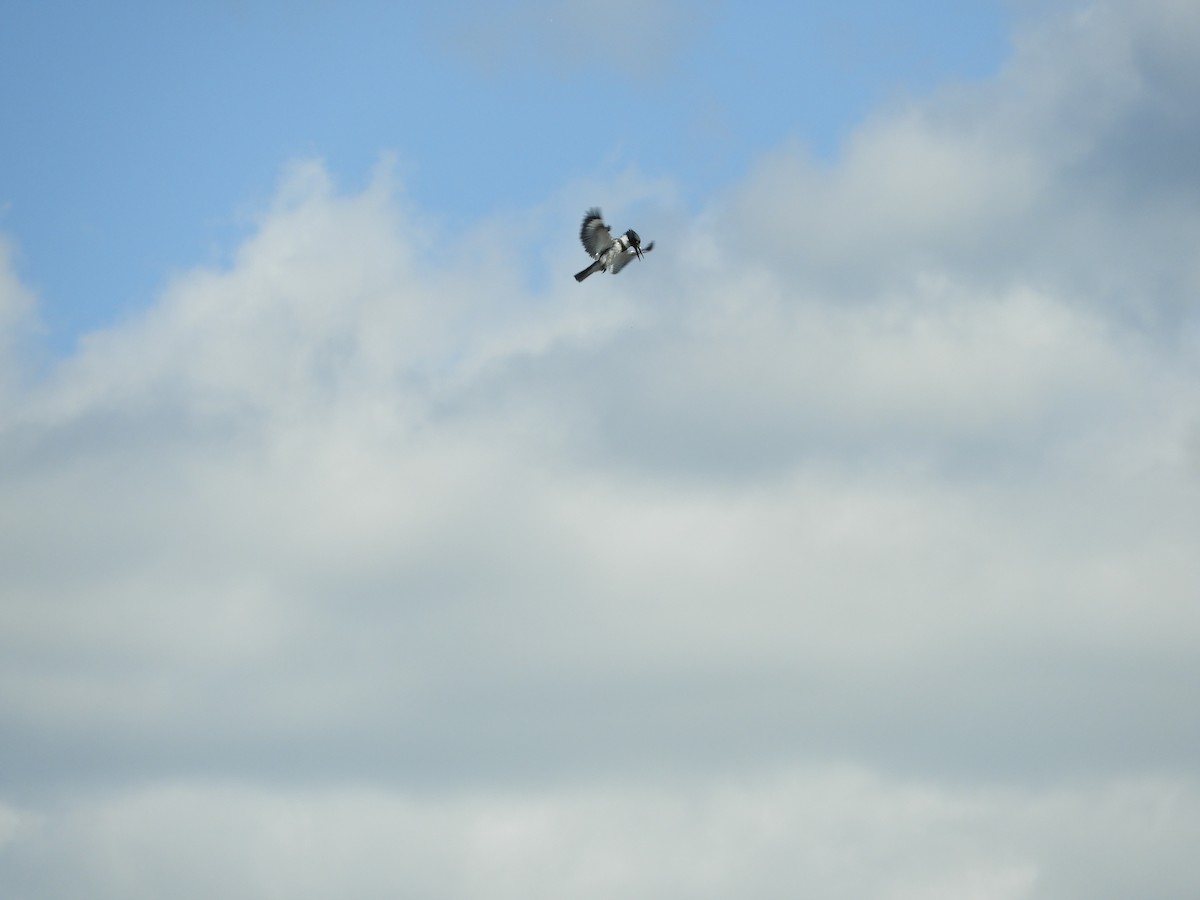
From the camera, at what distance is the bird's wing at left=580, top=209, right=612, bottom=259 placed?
3295 inches

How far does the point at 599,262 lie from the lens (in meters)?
83.4

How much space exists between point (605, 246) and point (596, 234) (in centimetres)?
100

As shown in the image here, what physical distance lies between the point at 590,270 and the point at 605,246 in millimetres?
2904

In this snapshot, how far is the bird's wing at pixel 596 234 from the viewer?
83688 millimetres

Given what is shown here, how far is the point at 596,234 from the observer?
8375 centimetres

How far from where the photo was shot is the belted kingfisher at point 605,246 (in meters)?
82.9

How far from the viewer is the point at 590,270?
8169 cm

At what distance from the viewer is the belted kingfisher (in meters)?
82.9

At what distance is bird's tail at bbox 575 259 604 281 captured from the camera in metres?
79.0

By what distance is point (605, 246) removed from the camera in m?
83.7

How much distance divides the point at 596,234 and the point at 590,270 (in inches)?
134

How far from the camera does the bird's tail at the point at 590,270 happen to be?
7897cm
